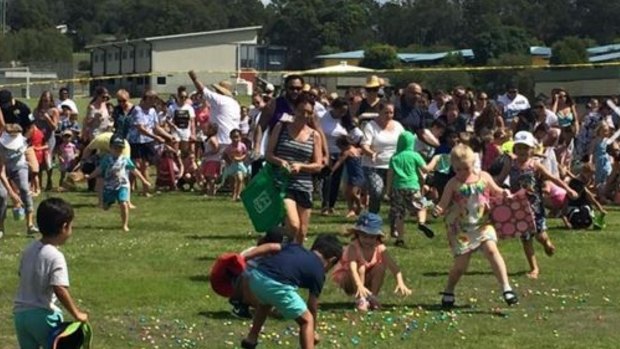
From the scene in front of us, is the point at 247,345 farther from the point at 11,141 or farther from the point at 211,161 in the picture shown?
the point at 211,161

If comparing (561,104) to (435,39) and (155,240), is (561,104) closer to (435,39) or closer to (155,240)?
(155,240)

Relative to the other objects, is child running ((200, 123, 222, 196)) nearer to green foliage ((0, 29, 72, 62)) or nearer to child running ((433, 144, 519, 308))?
child running ((433, 144, 519, 308))

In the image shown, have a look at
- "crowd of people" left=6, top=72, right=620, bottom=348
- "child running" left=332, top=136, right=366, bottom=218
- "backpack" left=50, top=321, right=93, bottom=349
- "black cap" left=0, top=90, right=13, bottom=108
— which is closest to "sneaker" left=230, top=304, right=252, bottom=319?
"crowd of people" left=6, top=72, right=620, bottom=348

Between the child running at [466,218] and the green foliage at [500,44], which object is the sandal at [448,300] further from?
the green foliage at [500,44]

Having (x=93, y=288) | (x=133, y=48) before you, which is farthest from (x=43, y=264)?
(x=133, y=48)

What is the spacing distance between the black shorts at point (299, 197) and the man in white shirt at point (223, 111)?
912 centimetres

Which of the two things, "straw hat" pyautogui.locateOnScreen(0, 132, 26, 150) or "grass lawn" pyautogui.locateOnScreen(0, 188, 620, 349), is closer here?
"grass lawn" pyautogui.locateOnScreen(0, 188, 620, 349)

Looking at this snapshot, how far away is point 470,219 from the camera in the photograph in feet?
37.4

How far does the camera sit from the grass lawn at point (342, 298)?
1001 centimetres

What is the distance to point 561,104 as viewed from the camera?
23641 millimetres

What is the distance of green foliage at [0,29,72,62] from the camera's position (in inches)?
3979

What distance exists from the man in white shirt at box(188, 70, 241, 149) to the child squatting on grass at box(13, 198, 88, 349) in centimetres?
1363

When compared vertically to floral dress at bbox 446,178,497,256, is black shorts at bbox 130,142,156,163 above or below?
below

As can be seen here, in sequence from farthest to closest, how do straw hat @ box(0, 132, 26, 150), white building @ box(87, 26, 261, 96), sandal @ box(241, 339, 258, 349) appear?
white building @ box(87, 26, 261, 96) < straw hat @ box(0, 132, 26, 150) < sandal @ box(241, 339, 258, 349)
